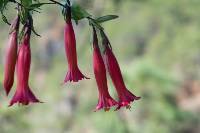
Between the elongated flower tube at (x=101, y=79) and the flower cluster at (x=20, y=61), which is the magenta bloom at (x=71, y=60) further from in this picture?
the flower cluster at (x=20, y=61)

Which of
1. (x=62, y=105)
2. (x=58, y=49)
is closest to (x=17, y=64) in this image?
(x=62, y=105)

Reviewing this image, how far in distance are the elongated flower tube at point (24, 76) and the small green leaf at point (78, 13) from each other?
0.27m

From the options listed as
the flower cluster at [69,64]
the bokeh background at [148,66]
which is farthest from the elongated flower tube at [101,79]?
the bokeh background at [148,66]

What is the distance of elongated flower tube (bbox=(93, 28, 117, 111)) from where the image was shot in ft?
11.1

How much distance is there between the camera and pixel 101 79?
343 centimetres

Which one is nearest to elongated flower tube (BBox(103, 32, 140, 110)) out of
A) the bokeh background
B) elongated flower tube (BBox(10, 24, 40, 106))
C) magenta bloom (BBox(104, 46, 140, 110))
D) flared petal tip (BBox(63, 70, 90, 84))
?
magenta bloom (BBox(104, 46, 140, 110))

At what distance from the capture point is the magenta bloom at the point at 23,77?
10.8ft

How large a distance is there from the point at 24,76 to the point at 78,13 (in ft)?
1.59

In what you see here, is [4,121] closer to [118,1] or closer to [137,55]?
[118,1]

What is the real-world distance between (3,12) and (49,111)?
33.5 m

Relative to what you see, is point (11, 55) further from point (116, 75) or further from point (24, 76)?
point (116, 75)

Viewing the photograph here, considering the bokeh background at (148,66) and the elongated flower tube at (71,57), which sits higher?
the elongated flower tube at (71,57)

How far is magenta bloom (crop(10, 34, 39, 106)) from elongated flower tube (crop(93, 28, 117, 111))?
350mm

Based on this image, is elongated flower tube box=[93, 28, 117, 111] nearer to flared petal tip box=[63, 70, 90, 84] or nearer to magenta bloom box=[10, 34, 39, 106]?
flared petal tip box=[63, 70, 90, 84]
